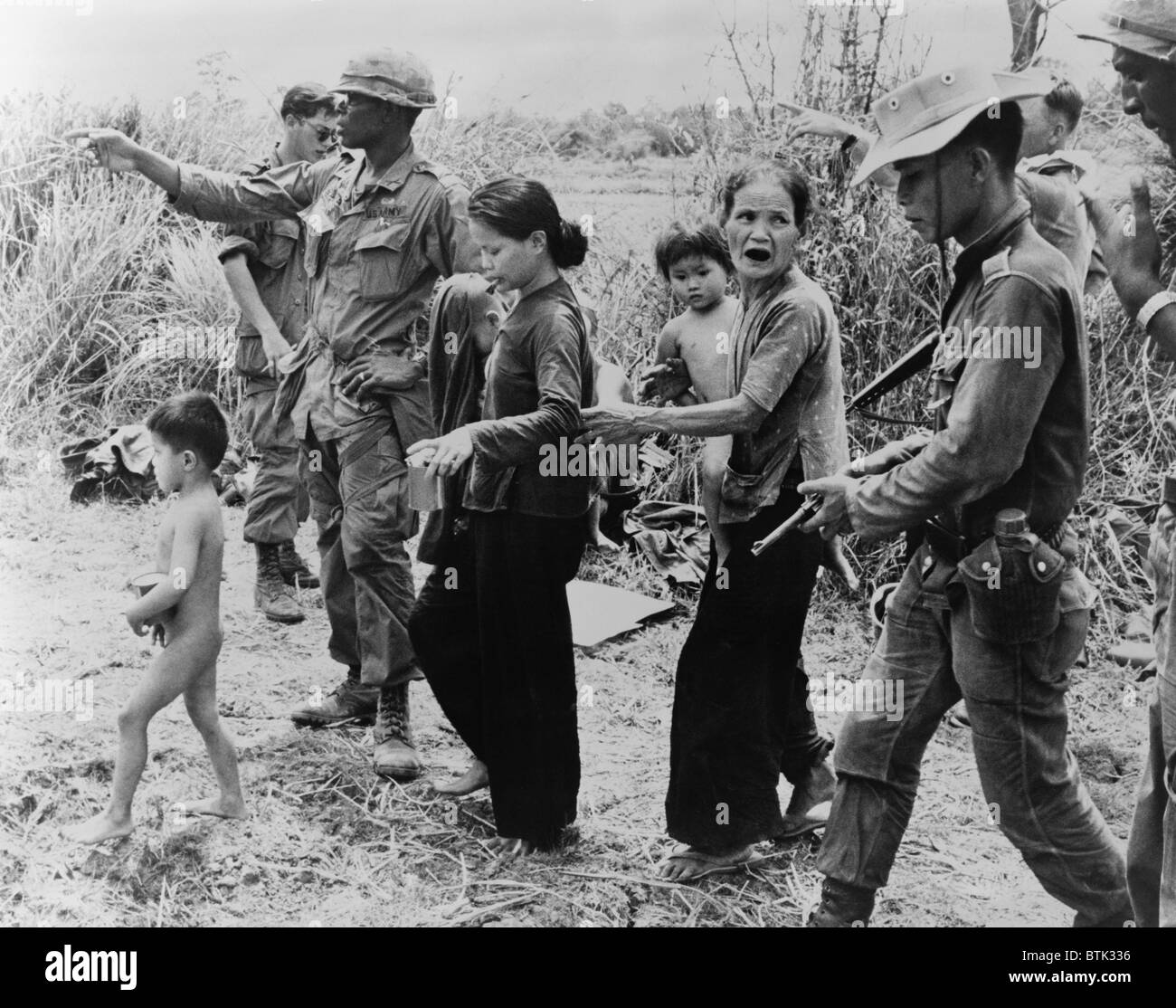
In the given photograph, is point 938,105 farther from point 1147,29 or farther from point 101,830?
point 101,830

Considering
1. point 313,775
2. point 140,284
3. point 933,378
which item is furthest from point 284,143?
point 933,378

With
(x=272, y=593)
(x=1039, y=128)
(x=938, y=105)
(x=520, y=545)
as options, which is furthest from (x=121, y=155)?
(x=1039, y=128)

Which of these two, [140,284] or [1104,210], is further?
[140,284]

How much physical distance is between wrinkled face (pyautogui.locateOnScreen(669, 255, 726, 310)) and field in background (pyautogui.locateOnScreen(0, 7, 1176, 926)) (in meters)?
1.31

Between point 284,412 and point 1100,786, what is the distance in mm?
3023

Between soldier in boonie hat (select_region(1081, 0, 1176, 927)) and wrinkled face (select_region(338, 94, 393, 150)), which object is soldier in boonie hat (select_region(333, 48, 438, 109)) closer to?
wrinkled face (select_region(338, 94, 393, 150))

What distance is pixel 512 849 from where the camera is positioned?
4.41 meters

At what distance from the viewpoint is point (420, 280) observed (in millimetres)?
4949

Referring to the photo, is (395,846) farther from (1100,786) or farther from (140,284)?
(140,284)

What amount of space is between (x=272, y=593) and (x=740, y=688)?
7.91ft

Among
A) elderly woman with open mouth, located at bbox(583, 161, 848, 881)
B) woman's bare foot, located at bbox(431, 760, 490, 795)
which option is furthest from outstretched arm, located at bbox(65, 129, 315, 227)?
woman's bare foot, located at bbox(431, 760, 490, 795)

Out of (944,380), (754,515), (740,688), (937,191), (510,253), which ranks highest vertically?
(937,191)

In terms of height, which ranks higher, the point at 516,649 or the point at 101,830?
the point at 516,649

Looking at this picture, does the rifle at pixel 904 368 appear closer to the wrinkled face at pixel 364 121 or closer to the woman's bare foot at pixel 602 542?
the woman's bare foot at pixel 602 542
